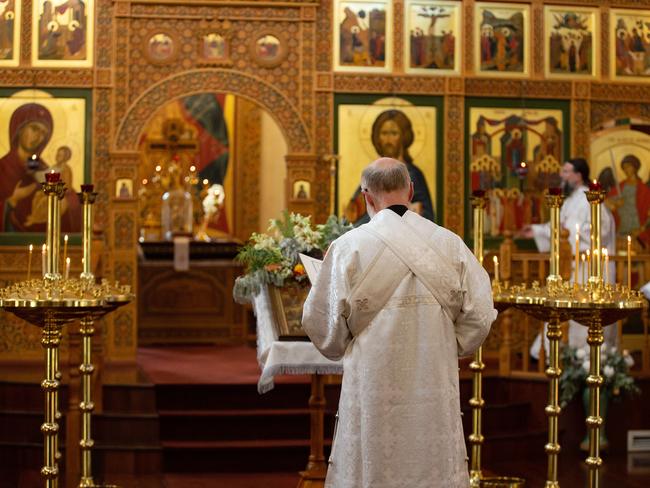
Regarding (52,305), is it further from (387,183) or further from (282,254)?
(282,254)

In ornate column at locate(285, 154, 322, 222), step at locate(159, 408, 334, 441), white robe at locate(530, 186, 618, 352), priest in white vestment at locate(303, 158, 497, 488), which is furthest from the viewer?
ornate column at locate(285, 154, 322, 222)

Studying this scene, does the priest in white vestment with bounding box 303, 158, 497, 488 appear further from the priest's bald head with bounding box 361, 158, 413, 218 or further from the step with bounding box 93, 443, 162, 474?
the step with bounding box 93, 443, 162, 474

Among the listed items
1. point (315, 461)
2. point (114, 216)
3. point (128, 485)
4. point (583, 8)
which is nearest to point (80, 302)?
point (315, 461)

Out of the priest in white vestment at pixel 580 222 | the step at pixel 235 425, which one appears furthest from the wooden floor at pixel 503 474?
the priest in white vestment at pixel 580 222

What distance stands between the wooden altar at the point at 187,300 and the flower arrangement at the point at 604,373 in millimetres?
5755

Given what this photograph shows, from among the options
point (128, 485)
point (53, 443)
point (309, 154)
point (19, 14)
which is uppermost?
point (19, 14)

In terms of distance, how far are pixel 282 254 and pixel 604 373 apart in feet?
12.1

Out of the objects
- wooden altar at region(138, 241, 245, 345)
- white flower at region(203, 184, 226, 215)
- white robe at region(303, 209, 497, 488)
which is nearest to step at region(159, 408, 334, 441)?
wooden altar at region(138, 241, 245, 345)

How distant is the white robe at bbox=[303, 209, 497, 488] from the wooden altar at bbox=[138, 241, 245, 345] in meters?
10.4

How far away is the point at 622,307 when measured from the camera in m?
6.50

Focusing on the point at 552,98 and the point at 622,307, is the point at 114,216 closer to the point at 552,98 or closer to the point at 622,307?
the point at 552,98

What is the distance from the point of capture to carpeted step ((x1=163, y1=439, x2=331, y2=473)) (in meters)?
10.2

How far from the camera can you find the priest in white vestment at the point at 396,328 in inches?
203

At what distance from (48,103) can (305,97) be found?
3048 millimetres
